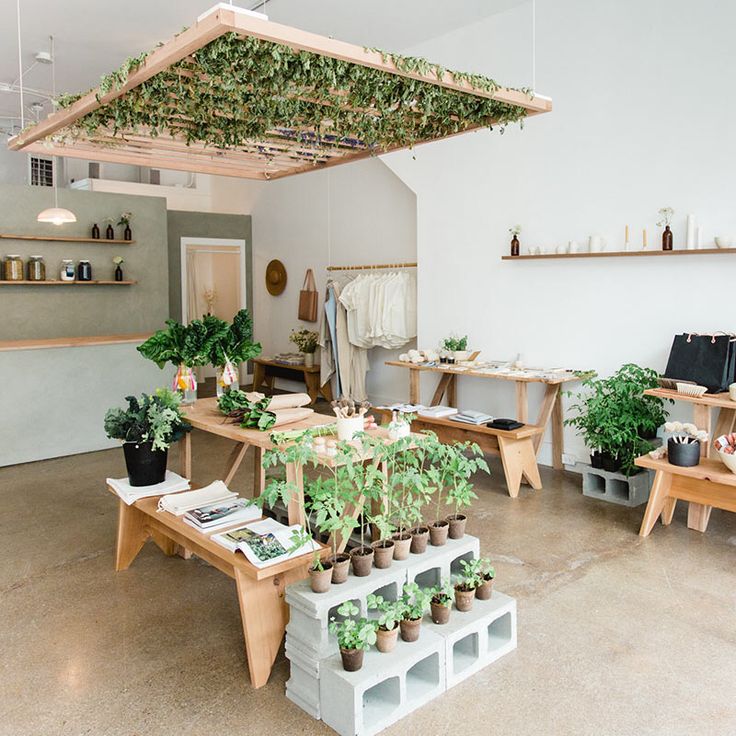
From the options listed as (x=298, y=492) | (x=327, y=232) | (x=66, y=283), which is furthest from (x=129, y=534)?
(x=327, y=232)

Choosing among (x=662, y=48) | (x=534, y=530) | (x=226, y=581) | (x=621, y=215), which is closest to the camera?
(x=226, y=581)

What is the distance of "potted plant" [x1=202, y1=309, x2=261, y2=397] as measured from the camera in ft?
13.3

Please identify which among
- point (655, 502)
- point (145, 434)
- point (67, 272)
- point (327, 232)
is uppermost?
point (327, 232)

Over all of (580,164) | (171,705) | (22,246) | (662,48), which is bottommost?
(171,705)

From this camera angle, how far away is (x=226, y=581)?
361 centimetres

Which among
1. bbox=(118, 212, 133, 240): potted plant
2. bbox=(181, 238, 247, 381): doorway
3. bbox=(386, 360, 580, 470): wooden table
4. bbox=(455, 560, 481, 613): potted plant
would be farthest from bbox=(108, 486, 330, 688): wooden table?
bbox=(181, 238, 247, 381): doorway

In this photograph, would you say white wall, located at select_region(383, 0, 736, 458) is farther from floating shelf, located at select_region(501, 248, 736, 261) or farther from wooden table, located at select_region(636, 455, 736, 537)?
wooden table, located at select_region(636, 455, 736, 537)

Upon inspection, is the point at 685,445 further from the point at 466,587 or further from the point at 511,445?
the point at 466,587

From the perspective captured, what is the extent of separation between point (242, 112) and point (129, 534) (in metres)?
2.37

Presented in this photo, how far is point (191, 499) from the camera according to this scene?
11.0 feet

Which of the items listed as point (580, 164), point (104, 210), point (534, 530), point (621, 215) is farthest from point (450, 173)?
point (104, 210)

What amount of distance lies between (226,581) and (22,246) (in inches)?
228

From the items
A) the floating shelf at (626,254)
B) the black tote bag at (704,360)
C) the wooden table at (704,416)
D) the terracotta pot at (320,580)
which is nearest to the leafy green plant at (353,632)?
the terracotta pot at (320,580)

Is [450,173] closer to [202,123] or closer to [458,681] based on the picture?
[202,123]
